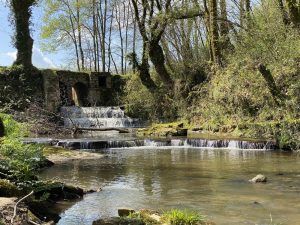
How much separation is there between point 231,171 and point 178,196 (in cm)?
370

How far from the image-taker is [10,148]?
9703 mm

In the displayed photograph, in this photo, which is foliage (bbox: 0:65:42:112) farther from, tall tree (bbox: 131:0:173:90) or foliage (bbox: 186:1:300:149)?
foliage (bbox: 186:1:300:149)

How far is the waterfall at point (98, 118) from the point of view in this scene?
104 feet

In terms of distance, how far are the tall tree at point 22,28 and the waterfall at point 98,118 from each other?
16.1 feet

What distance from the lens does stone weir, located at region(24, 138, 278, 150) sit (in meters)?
19.3

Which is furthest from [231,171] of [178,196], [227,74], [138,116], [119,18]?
[119,18]

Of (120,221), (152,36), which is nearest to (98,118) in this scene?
(152,36)

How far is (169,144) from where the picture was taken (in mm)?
21438

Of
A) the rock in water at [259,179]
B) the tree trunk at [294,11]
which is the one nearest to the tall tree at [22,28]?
the tree trunk at [294,11]

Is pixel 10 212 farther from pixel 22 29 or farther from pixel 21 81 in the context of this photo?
pixel 22 29

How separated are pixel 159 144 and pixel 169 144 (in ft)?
1.46

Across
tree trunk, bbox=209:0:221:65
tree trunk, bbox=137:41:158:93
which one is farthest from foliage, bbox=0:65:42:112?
tree trunk, bbox=209:0:221:65

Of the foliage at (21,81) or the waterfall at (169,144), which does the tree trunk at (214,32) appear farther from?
the foliage at (21,81)

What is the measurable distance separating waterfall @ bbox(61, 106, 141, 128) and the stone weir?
995cm
